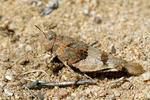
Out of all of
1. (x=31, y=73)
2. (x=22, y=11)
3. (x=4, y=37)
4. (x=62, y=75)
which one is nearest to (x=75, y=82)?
(x=62, y=75)

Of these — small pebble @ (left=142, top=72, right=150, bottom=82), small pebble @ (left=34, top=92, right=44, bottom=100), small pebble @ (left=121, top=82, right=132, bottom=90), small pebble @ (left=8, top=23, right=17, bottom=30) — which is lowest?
small pebble @ (left=34, top=92, right=44, bottom=100)

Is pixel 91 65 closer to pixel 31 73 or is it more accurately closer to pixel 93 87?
pixel 93 87

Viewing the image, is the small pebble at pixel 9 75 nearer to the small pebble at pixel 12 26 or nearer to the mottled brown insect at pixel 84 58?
the mottled brown insect at pixel 84 58

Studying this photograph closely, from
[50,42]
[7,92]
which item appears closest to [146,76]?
[50,42]

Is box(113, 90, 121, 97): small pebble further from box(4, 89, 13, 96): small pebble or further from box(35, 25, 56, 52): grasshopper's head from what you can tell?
box(4, 89, 13, 96): small pebble

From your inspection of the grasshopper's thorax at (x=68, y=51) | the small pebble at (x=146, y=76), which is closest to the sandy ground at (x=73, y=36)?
the small pebble at (x=146, y=76)

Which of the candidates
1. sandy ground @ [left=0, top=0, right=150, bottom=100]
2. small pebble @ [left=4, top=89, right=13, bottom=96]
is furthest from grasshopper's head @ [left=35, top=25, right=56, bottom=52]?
small pebble @ [left=4, top=89, right=13, bottom=96]
